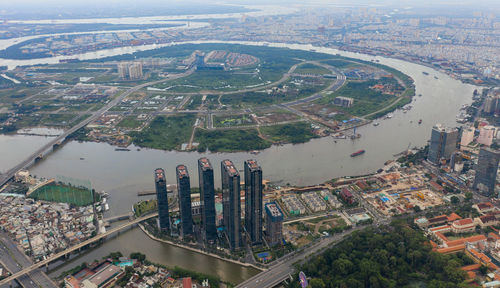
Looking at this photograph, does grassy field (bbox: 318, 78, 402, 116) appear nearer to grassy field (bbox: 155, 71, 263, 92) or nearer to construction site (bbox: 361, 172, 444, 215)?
grassy field (bbox: 155, 71, 263, 92)

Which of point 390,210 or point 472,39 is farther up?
point 472,39

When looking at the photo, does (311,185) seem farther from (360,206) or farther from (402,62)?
(402,62)

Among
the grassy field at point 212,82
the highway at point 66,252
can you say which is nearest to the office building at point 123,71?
the grassy field at point 212,82

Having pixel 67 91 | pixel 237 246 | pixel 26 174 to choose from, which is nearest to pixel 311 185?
pixel 237 246

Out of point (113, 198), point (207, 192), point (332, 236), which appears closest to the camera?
point (207, 192)

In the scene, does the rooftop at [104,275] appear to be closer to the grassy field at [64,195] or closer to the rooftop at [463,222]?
the grassy field at [64,195]

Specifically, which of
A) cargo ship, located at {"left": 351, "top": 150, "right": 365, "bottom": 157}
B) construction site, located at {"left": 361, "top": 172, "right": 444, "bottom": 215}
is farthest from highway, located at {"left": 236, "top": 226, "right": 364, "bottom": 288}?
cargo ship, located at {"left": 351, "top": 150, "right": 365, "bottom": 157}
